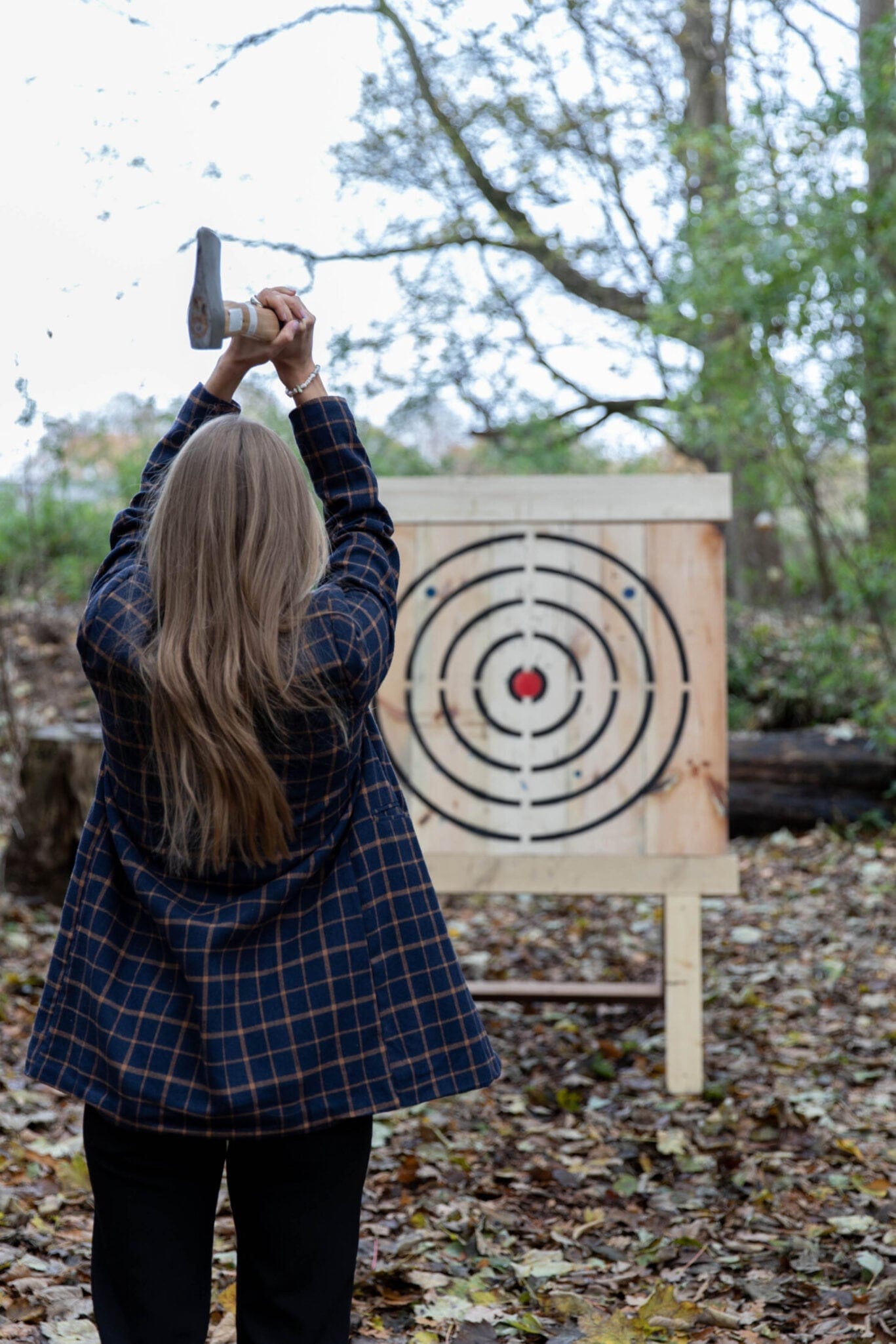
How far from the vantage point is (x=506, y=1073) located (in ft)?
11.4

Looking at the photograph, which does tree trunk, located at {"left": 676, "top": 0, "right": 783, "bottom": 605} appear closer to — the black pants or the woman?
the woman

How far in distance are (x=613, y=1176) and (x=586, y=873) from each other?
81cm

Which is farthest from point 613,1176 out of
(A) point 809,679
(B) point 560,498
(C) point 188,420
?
(A) point 809,679

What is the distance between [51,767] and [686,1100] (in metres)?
2.56

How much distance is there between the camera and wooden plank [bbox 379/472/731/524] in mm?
3365

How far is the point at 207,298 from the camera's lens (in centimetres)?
145

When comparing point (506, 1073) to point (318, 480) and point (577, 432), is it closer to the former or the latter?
point (318, 480)

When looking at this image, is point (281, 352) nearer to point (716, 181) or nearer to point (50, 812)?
point (50, 812)

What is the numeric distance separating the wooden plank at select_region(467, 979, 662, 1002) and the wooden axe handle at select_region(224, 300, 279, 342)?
2375mm

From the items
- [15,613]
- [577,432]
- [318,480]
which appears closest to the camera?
[318,480]

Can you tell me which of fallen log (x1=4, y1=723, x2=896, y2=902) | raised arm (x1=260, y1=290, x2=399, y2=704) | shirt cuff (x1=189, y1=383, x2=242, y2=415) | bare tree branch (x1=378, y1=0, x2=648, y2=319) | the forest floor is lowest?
the forest floor

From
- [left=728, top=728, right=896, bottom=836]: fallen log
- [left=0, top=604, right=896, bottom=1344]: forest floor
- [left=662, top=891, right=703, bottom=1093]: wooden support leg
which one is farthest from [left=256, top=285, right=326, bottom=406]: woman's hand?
[left=728, top=728, right=896, bottom=836]: fallen log

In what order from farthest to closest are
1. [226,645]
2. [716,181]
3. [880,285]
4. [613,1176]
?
[716,181] < [880,285] < [613,1176] < [226,645]

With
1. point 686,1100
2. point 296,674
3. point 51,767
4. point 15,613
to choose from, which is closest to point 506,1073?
point 686,1100
